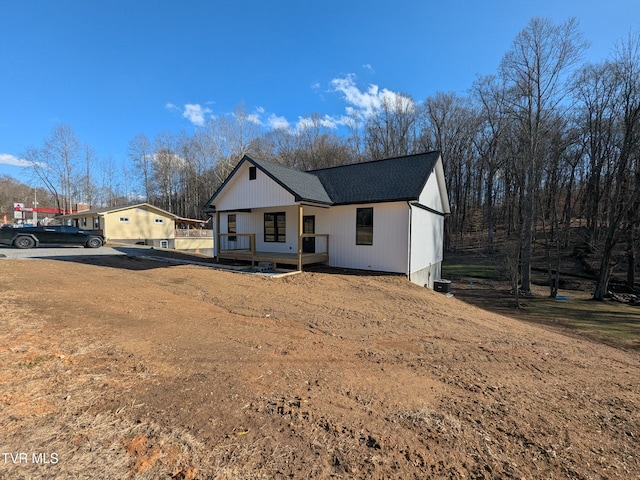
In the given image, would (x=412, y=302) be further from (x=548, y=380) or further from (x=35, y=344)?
(x=35, y=344)

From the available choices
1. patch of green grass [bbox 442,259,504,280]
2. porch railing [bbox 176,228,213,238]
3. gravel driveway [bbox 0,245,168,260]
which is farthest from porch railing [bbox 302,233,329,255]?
porch railing [bbox 176,228,213,238]

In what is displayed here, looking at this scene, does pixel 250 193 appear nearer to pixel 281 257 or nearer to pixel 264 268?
pixel 281 257

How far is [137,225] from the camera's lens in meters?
30.6

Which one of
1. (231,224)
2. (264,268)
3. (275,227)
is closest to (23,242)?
(231,224)

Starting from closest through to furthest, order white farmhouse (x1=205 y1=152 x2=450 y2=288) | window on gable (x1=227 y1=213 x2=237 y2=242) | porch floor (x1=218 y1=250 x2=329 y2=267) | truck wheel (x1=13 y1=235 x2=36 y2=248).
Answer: white farmhouse (x1=205 y1=152 x2=450 y2=288) → porch floor (x1=218 y1=250 x2=329 y2=267) → truck wheel (x1=13 y1=235 x2=36 y2=248) → window on gable (x1=227 y1=213 x2=237 y2=242)

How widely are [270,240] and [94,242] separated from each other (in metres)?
12.2

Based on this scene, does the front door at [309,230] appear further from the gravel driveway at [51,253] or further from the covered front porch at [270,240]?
the gravel driveway at [51,253]

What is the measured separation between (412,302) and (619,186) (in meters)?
18.3

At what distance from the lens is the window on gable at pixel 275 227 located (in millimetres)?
14545

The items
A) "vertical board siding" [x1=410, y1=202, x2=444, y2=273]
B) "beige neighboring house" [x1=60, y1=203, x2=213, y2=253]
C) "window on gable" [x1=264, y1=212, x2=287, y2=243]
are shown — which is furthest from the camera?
"beige neighboring house" [x1=60, y1=203, x2=213, y2=253]

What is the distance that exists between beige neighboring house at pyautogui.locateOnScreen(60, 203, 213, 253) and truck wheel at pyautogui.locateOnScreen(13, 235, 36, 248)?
11403mm

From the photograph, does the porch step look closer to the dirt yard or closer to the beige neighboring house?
the dirt yard

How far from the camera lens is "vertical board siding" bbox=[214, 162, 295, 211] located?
11961 mm

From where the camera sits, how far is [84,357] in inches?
141
